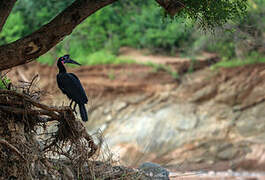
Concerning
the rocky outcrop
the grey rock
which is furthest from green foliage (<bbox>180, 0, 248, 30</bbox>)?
the rocky outcrop

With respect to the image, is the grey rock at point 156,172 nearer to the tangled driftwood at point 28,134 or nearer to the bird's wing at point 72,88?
the tangled driftwood at point 28,134

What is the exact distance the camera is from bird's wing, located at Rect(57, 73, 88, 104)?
6.28 metres

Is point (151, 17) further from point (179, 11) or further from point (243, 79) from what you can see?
point (179, 11)

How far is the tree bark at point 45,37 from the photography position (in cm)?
510

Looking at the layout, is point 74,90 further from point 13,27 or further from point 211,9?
point 13,27

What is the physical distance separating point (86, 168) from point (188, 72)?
1016cm

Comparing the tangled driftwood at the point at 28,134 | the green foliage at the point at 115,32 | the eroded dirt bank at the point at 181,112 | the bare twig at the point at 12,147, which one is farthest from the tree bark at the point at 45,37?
the green foliage at the point at 115,32

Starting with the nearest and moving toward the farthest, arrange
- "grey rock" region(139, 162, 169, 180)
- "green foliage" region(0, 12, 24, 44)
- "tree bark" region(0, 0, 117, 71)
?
"tree bark" region(0, 0, 117, 71)
"grey rock" region(139, 162, 169, 180)
"green foliage" region(0, 12, 24, 44)

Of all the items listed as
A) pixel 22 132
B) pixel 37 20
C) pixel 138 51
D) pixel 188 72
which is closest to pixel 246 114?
pixel 188 72

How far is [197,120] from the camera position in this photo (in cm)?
1526

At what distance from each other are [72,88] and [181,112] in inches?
379

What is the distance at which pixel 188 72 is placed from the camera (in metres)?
16.2

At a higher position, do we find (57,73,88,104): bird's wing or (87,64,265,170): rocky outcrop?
(87,64,265,170): rocky outcrop

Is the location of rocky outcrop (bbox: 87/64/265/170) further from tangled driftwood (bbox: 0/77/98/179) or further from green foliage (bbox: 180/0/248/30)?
green foliage (bbox: 180/0/248/30)
